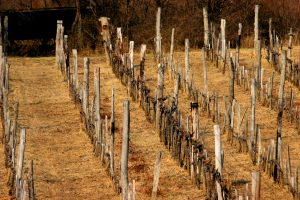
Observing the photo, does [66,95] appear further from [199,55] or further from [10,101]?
[199,55]

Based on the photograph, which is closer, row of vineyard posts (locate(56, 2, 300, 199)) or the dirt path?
row of vineyard posts (locate(56, 2, 300, 199))

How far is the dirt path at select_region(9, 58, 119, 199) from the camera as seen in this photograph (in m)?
15.6

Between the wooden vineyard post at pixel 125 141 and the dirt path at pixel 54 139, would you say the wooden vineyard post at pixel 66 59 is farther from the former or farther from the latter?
the wooden vineyard post at pixel 125 141

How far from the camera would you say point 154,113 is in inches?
745

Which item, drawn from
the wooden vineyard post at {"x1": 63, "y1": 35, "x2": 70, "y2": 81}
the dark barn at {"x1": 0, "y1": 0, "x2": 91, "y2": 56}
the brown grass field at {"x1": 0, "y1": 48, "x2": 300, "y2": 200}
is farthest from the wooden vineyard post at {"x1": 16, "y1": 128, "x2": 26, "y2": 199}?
the dark barn at {"x1": 0, "y1": 0, "x2": 91, "y2": 56}

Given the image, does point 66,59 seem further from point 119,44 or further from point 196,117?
point 196,117

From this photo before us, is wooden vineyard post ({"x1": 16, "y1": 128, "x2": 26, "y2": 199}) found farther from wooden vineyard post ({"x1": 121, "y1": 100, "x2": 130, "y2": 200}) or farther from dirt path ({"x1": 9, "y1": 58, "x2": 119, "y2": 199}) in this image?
dirt path ({"x1": 9, "y1": 58, "x2": 119, "y2": 199})

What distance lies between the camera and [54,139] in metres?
18.6

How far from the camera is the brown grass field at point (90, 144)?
15.5 m

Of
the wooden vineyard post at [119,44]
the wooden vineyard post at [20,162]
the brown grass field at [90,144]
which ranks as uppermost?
the wooden vineyard post at [119,44]

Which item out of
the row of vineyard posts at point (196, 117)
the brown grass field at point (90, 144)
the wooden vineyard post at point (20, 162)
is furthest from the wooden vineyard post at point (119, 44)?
the wooden vineyard post at point (20, 162)

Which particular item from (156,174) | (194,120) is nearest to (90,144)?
(194,120)

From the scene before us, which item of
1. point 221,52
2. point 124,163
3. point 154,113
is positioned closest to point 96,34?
point 221,52

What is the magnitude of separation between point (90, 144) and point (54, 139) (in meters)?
0.82
